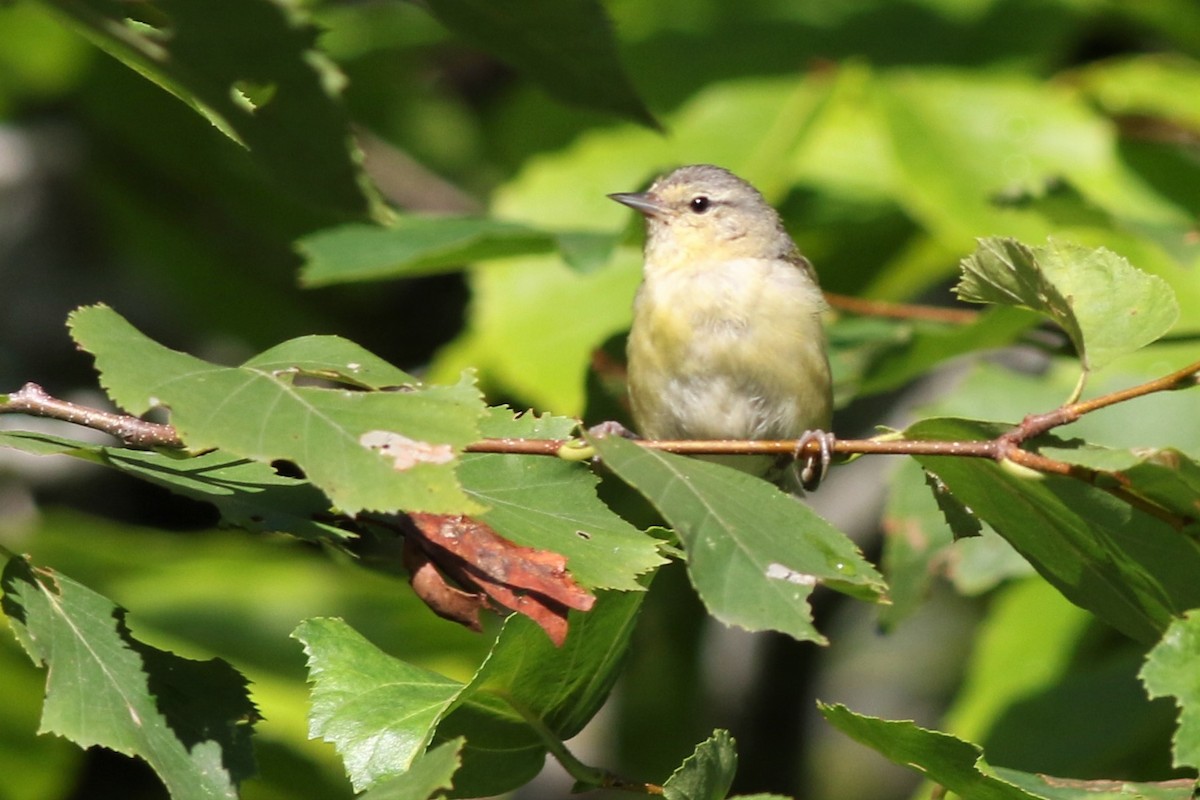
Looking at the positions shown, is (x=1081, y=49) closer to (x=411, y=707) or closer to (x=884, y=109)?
(x=884, y=109)

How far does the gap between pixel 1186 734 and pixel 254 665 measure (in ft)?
10.9

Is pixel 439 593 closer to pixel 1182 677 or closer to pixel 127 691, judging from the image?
pixel 127 691

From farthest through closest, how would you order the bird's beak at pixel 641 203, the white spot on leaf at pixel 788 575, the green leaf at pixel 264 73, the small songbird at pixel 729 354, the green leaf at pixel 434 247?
the bird's beak at pixel 641 203, the small songbird at pixel 729 354, the green leaf at pixel 434 247, the white spot on leaf at pixel 788 575, the green leaf at pixel 264 73

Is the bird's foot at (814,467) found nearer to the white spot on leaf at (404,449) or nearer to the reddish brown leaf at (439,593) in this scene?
the reddish brown leaf at (439,593)

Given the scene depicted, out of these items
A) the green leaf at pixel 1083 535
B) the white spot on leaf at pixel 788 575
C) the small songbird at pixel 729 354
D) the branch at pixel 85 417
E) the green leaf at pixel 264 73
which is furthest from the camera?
the small songbird at pixel 729 354

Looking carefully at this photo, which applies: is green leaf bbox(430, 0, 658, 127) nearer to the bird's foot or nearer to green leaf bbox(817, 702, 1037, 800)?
green leaf bbox(817, 702, 1037, 800)

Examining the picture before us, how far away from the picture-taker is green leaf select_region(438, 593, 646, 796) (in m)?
2.13

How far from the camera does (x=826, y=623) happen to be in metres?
5.98

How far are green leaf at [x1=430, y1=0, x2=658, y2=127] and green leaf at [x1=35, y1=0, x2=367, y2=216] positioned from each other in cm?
34

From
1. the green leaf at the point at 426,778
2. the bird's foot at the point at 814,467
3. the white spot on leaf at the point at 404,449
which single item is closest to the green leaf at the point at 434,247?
the bird's foot at the point at 814,467

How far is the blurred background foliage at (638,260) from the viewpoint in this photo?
3.88 m

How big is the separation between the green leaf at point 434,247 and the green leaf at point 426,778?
5.37 ft

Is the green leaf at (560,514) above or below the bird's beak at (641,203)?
above

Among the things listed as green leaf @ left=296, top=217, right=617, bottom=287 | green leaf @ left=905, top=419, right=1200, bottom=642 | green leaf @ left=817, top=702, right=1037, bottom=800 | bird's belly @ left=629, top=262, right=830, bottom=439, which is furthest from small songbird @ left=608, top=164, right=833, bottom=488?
green leaf @ left=817, top=702, right=1037, bottom=800
